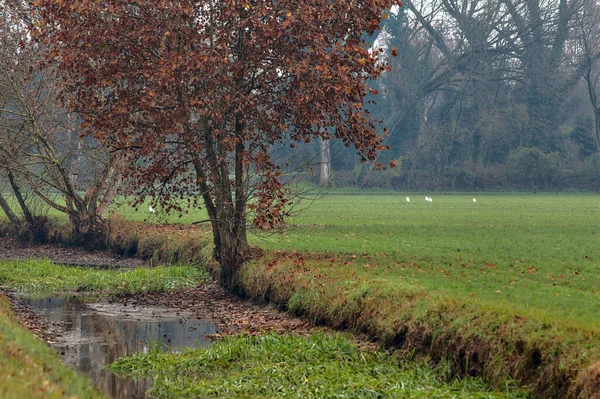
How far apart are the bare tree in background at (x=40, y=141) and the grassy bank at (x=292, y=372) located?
635 inches

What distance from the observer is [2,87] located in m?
31.5

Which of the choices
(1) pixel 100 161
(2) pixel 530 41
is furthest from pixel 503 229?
(2) pixel 530 41

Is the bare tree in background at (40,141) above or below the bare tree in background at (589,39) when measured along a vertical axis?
below

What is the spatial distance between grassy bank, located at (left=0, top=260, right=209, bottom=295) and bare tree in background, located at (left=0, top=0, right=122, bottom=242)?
16.8ft

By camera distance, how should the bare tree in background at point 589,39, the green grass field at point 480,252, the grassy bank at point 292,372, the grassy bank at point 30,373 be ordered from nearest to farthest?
1. the grassy bank at point 30,373
2. the grassy bank at point 292,372
3. the green grass field at point 480,252
4. the bare tree in background at point 589,39

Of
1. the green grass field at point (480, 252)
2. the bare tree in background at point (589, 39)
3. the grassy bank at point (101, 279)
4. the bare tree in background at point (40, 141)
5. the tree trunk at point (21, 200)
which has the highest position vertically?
the bare tree in background at point (589, 39)

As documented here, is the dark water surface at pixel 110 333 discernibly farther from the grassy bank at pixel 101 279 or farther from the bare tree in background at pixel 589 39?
the bare tree in background at pixel 589 39

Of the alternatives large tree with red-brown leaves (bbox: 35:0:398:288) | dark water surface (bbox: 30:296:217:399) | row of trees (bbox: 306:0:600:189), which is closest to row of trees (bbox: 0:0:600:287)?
large tree with red-brown leaves (bbox: 35:0:398:288)

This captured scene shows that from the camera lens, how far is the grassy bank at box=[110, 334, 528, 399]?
12.7m

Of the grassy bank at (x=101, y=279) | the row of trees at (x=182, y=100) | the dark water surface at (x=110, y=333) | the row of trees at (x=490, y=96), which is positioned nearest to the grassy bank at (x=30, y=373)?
the dark water surface at (x=110, y=333)

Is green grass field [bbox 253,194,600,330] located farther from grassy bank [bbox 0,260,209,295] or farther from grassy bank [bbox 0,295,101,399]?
grassy bank [bbox 0,295,101,399]

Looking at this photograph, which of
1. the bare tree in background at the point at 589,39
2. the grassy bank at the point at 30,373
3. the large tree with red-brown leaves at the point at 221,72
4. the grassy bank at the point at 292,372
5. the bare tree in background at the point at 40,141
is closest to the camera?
the grassy bank at the point at 30,373

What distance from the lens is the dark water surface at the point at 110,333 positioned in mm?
14427

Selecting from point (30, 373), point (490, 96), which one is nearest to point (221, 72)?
point (30, 373)
